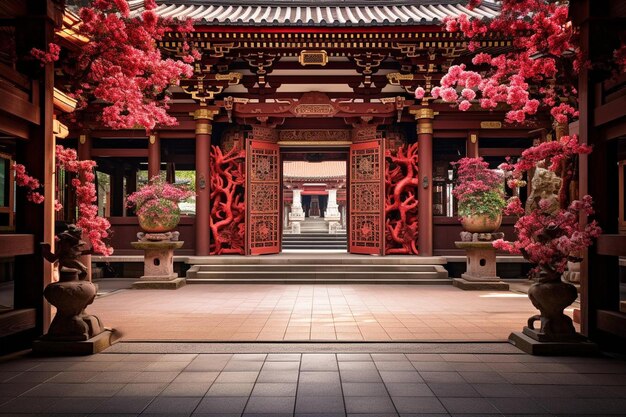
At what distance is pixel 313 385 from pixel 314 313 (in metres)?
2.97

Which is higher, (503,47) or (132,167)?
(503,47)

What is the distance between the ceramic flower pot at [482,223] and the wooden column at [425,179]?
1537 millimetres

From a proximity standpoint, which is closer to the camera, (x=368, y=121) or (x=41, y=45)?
(x=41, y=45)

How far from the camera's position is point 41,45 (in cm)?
450

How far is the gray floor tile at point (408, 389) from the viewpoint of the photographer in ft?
10.7

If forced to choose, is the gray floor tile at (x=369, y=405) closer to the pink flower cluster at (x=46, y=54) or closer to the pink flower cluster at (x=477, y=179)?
the pink flower cluster at (x=46, y=54)

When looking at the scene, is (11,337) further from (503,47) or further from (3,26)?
(503,47)

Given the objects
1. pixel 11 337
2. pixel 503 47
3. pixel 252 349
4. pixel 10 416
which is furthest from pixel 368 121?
pixel 10 416

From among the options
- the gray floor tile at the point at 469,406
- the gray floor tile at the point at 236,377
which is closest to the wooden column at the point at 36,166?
the gray floor tile at the point at 236,377

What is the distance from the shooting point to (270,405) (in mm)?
3053

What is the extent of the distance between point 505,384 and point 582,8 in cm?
368

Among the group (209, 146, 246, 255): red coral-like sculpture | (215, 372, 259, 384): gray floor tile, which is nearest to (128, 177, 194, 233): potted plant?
(209, 146, 246, 255): red coral-like sculpture

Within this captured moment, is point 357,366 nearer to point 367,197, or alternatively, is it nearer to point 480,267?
point 480,267

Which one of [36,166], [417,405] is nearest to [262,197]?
[36,166]
